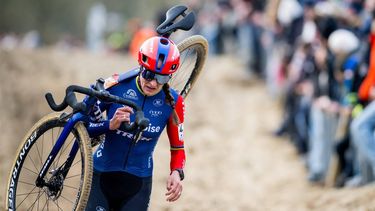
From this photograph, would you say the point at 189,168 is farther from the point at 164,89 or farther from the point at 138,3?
the point at 138,3

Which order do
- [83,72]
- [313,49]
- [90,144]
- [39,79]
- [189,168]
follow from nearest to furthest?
1. [90,144]
2. [313,49]
3. [189,168]
4. [39,79]
5. [83,72]

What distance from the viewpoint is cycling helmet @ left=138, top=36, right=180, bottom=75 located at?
6.66 metres

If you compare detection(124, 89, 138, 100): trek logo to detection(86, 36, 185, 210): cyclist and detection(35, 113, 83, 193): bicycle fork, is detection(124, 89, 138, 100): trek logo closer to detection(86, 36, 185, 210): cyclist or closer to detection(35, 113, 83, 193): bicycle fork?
detection(86, 36, 185, 210): cyclist

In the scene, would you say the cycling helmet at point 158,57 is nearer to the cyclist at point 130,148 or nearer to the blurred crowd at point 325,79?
the cyclist at point 130,148

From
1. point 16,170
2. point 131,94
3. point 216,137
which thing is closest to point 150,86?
point 131,94

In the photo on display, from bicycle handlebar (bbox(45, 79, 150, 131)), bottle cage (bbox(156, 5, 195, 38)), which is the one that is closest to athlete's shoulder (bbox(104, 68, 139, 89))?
bicycle handlebar (bbox(45, 79, 150, 131))

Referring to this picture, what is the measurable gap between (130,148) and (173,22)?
1.26 m

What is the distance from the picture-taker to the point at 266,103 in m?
19.7

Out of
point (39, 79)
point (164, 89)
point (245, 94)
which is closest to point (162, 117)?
point (164, 89)

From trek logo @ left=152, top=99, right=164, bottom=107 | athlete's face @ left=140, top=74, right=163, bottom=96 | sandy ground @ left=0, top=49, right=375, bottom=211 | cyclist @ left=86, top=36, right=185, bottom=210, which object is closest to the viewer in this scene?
athlete's face @ left=140, top=74, right=163, bottom=96

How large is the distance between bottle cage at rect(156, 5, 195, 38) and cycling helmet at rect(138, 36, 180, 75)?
412mm

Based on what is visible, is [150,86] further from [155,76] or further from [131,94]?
[131,94]

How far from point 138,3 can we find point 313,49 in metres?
37.3

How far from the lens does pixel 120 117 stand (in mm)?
6680
